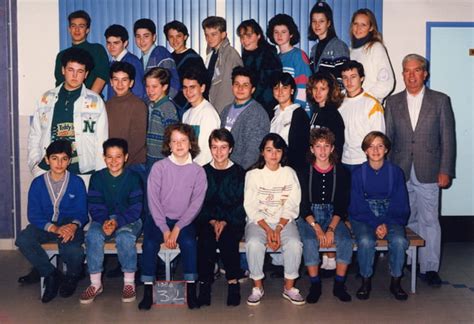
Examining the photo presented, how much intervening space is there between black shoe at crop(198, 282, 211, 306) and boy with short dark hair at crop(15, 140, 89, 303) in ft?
2.87

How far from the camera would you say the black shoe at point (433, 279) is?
4590 mm

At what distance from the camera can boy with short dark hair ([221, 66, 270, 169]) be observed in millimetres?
4543

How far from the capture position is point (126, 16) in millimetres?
5609

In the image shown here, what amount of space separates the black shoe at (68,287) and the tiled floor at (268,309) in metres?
0.06

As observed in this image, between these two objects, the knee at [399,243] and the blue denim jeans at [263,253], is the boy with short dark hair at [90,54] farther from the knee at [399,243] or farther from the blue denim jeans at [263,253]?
the knee at [399,243]

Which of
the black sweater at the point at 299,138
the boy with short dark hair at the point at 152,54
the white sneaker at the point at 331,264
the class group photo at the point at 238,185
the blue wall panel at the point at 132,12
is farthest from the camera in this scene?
the blue wall panel at the point at 132,12

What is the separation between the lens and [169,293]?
4152 mm

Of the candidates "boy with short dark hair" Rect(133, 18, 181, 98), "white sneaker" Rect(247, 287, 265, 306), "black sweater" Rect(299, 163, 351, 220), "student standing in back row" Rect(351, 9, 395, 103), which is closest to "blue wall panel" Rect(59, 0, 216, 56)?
"boy with short dark hair" Rect(133, 18, 181, 98)

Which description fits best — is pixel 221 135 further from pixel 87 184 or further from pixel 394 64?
pixel 394 64

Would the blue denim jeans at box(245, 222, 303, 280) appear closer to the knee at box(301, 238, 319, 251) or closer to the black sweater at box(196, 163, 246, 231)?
the knee at box(301, 238, 319, 251)

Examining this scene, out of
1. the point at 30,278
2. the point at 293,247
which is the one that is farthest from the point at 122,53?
the point at 293,247

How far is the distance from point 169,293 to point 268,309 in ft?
2.18

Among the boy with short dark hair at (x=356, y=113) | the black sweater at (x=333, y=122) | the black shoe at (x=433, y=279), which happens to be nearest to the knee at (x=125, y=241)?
the black sweater at (x=333, y=122)

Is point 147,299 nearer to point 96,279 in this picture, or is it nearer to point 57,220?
point 96,279
